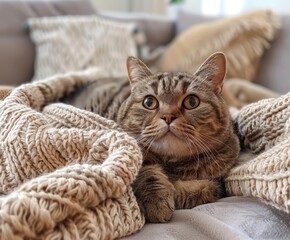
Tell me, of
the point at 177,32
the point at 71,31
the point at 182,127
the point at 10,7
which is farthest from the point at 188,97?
the point at 177,32

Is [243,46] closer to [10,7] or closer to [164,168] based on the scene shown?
[10,7]

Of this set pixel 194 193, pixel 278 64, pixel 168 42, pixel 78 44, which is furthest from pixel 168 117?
pixel 168 42

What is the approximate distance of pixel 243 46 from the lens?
216 centimetres

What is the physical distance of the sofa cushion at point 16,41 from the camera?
193 centimetres

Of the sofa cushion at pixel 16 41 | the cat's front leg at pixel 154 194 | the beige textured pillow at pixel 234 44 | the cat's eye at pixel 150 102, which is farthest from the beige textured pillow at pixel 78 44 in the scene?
the cat's front leg at pixel 154 194

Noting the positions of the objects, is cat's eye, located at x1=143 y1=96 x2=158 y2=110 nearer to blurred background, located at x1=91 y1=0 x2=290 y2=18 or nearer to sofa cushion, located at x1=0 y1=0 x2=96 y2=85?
sofa cushion, located at x1=0 y1=0 x2=96 y2=85

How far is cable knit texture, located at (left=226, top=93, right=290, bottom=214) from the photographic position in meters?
0.74

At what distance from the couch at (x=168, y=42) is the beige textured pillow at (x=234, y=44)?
60 millimetres

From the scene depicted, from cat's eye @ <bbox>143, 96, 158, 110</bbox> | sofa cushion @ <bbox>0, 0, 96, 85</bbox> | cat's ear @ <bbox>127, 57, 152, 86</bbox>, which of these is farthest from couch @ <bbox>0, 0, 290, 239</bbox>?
cat's ear @ <bbox>127, 57, 152, 86</bbox>

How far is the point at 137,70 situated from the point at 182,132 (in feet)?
0.77

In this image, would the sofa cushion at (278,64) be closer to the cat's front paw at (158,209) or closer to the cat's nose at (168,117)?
the cat's nose at (168,117)

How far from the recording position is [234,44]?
2186 mm

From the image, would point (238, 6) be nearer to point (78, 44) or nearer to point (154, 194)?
point (78, 44)

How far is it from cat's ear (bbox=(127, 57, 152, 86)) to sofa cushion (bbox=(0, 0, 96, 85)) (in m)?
1.01
